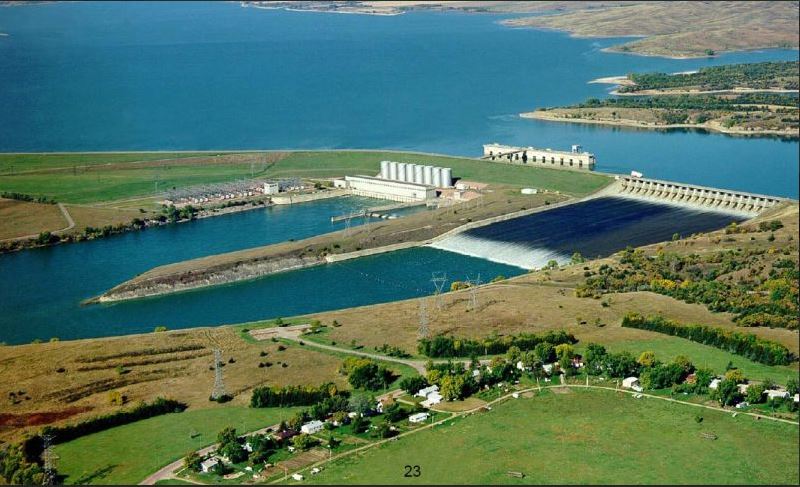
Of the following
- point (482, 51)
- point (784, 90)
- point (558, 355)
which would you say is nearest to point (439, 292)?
point (558, 355)

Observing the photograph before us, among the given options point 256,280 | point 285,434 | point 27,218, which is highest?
point 27,218

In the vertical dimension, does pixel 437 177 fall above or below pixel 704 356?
above

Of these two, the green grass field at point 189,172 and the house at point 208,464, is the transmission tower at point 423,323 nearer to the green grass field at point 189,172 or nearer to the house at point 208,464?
the house at point 208,464

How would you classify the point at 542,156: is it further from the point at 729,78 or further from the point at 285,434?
the point at 285,434

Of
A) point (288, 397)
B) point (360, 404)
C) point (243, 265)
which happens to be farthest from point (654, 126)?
point (360, 404)

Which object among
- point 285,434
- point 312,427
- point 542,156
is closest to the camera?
point 285,434

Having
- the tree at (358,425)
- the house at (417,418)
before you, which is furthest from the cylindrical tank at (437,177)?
the tree at (358,425)

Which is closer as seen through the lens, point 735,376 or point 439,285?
point 735,376

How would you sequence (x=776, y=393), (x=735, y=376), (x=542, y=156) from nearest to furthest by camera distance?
(x=776, y=393)
(x=735, y=376)
(x=542, y=156)
